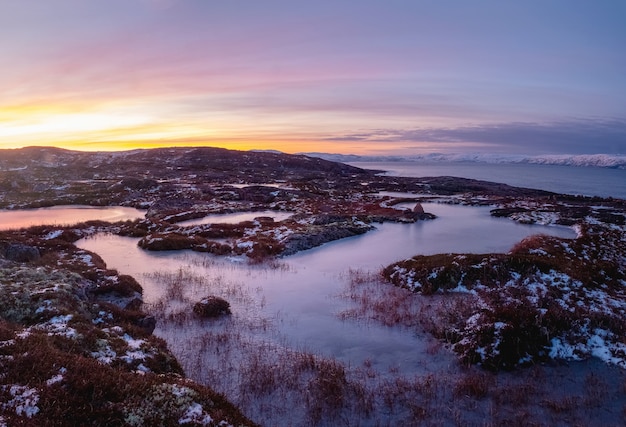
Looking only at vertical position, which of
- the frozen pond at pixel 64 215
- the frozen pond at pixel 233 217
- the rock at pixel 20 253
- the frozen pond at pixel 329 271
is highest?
the rock at pixel 20 253

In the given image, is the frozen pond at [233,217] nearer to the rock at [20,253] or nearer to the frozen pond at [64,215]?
the frozen pond at [64,215]

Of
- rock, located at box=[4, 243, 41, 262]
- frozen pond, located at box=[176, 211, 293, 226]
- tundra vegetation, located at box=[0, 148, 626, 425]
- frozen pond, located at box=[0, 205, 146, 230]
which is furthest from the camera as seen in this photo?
frozen pond, located at box=[0, 205, 146, 230]

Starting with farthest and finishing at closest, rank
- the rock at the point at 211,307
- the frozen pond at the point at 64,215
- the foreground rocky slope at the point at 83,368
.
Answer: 1. the frozen pond at the point at 64,215
2. the rock at the point at 211,307
3. the foreground rocky slope at the point at 83,368

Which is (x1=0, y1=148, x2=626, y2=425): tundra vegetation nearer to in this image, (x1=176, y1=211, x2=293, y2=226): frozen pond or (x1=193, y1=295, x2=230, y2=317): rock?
(x1=193, y1=295, x2=230, y2=317): rock

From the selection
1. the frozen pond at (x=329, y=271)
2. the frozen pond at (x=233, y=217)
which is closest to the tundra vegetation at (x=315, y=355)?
the frozen pond at (x=329, y=271)

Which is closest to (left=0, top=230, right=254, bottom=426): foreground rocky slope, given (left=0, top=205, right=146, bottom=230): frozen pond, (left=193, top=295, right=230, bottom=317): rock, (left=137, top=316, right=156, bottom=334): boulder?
(left=137, top=316, right=156, bottom=334): boulder

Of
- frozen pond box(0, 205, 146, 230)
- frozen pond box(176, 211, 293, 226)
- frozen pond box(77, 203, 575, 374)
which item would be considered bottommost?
frozen pond box(77, 203, 575, 374)
